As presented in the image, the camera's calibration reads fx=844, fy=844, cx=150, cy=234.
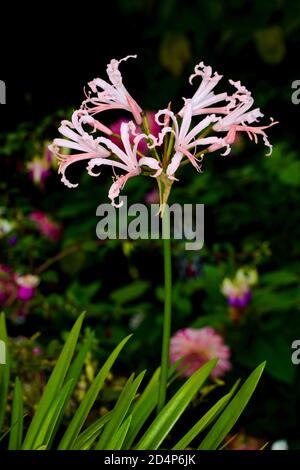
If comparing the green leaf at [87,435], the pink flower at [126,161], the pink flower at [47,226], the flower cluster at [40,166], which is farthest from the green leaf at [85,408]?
the pink flower at [47,226]

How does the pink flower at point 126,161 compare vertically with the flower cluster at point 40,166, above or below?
below

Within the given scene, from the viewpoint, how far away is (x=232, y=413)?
2.99 feet

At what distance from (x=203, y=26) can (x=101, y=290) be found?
1.56m

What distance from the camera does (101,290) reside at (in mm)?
2350

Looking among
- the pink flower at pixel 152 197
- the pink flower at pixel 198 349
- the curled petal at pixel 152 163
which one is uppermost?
the pink flower at pixel 152 197

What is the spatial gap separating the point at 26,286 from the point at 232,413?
90 centimetres

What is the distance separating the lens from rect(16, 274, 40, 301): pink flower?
1729 mm

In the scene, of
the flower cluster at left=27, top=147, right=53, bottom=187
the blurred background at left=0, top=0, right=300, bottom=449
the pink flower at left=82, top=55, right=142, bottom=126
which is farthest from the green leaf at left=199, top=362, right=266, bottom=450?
the flower cluster at left=27, top=147, right=53, bottom=187

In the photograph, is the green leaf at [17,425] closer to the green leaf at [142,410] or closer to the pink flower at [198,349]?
the green leaf at [142,410]

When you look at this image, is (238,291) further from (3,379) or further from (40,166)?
(3,379)

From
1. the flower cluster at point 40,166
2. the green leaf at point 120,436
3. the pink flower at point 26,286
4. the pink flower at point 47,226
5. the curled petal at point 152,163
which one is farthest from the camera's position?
the pink flower at point 47,226

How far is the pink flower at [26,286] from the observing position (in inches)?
68.1
